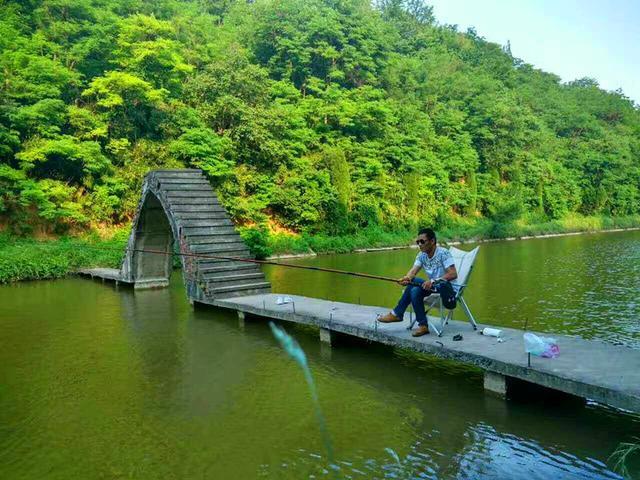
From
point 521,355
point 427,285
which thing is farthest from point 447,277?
point 521,355

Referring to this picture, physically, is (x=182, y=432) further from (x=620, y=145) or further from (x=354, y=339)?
(x=620, y=145)

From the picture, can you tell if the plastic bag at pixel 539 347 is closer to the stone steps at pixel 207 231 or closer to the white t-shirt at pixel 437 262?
the white t-shirt at pixel 437 262

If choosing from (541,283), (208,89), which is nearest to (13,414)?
(541,283)

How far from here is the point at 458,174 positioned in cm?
4181

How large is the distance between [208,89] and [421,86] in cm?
2368

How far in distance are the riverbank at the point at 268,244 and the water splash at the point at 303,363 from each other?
11.6 metres

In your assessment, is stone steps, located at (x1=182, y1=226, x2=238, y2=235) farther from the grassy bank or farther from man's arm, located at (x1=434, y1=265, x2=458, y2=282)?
the grassy bank

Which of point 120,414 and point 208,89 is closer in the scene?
point 120,414

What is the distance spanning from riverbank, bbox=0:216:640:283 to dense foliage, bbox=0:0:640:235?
→ 1.18 metres

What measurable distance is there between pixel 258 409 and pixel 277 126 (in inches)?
948

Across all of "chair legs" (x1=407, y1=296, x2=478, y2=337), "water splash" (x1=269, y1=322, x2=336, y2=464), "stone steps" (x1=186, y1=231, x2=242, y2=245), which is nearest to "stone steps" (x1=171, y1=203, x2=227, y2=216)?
"stone steps" (x1=186, y1=231, x2=242, y2=245)

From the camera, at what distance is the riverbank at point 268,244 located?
18.2 m

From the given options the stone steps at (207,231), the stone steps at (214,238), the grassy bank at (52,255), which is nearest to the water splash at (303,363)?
the stone steps at (214,238)

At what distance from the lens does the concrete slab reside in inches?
196
